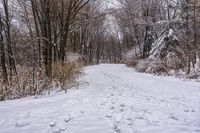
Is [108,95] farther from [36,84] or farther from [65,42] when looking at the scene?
[65,42]

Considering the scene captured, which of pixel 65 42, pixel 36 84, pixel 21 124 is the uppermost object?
pixel 65 42

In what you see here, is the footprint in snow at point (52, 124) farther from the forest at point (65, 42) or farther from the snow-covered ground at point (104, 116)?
the forest at point (65, 42)

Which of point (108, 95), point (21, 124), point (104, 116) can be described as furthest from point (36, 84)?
point (104, 116)

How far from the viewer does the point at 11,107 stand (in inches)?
281

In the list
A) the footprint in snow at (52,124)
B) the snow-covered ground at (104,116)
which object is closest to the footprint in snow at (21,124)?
the snow-covered ground at (104,116)

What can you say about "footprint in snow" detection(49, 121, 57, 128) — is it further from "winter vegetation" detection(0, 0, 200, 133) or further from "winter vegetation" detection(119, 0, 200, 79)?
"winter vegetation" detection(119, 0, 200, 79)

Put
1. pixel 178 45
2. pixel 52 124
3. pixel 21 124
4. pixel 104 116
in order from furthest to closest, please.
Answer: pixel 178 45
pixel 104 116
pixel 21 124
pixel 52 124

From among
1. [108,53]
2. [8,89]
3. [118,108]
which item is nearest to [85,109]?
[118,108]

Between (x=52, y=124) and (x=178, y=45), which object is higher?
(x=178, y=45)

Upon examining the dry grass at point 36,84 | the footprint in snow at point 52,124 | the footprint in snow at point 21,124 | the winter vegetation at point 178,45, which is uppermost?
the winter vegetation at point 178,45

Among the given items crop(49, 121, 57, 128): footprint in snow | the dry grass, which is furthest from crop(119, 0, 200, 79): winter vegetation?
crop(49, 121, 57, 128): footprint in snow

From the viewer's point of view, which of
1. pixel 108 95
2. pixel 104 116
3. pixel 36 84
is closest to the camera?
pixel 104 116

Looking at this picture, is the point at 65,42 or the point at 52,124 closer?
the point at 52,124

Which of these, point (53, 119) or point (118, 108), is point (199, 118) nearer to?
point (118, 108)
